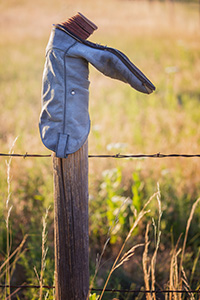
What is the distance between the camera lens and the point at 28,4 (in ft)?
57.7

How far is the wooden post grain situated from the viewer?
1437 millimetres

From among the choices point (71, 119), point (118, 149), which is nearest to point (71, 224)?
point (71, 119)

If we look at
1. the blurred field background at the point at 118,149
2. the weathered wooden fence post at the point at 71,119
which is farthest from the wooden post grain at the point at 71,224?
the blurred field background at the point at 118,149

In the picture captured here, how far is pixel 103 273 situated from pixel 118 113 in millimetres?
3360

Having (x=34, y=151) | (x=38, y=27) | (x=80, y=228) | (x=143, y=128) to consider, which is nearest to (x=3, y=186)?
(x=34, y=151)

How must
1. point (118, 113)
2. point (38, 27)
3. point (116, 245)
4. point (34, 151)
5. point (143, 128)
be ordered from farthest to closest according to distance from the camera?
1. point (38, 27)
2. point (118, 113)
3. point (143, 128)
4. point (34, 151)
5. point (116, 245)

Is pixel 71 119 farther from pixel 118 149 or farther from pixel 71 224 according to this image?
pixel 118 149

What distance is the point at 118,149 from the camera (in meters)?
2.93

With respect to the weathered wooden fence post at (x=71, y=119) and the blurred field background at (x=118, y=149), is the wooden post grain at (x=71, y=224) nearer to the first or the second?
the weathered wooden fence post at (x=71, y=119)

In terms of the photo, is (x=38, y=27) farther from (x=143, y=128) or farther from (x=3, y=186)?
(x=3, y=186)

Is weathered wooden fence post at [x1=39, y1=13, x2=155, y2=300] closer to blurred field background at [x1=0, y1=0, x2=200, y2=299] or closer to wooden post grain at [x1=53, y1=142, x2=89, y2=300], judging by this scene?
wooden post grain at [x1=53, y1=142, x2=89, y2=300]

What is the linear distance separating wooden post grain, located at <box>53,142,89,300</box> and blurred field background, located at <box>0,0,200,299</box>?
19 cm

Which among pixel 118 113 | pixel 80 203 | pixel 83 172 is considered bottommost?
pixel 80 203

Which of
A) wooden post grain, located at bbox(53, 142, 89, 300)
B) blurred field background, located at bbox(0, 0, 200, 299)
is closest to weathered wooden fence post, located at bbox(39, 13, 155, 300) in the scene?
wooden post grain, located at bbox(53, 142, 89, 300)
